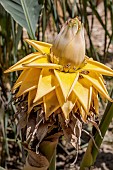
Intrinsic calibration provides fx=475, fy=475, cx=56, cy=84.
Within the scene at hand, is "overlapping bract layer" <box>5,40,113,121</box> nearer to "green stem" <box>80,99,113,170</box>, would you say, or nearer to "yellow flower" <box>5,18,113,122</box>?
"yellow flower" <box>5,18,113,122</box>

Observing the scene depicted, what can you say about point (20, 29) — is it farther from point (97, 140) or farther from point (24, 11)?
point (97, 140)

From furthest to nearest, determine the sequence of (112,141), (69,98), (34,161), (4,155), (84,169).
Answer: (112,141) < (4,155) < (84,169) < (34,161) < (69,98)

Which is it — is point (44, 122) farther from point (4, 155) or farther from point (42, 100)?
point (4, 155)

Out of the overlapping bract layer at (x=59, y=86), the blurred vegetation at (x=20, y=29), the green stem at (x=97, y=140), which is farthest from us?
the blurred vegetation at (x=20, y=29)

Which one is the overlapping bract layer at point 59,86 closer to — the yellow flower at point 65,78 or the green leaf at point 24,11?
the yellow flower at point 65,78

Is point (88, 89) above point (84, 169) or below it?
above

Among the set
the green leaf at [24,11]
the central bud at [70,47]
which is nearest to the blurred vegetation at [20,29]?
the green leaf at [24,11]

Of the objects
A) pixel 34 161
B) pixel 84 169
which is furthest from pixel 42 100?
pixel 84 169
